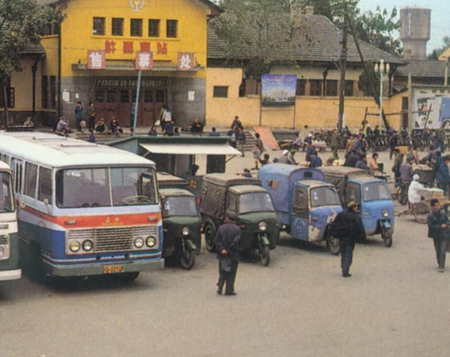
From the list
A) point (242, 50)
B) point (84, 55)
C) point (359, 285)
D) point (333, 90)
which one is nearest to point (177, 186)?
point (359, 285)

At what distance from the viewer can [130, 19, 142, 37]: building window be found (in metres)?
50.5

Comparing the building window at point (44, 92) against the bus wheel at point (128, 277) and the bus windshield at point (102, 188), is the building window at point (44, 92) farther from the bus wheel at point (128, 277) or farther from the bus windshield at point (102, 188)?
the bus windshield at point (102, 188)

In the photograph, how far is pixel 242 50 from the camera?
191 feet

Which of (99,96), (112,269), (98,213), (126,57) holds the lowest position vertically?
(112,269)

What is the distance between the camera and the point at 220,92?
55.0 metres

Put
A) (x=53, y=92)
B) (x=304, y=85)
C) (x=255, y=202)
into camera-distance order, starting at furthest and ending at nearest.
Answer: (x=304, y=85) < (x=53, y=92) < (x=255, y=202)

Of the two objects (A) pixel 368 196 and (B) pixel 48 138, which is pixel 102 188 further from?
(A) pixel 368 196

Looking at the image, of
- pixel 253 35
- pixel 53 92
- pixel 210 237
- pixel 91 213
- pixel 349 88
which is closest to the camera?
pixel 91 213

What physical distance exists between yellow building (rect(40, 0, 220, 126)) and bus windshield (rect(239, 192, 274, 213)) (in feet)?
92.2

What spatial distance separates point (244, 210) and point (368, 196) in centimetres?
440

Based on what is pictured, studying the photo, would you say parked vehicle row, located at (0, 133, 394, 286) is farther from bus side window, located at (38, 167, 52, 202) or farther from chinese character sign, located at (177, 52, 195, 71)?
chinese character sign, located at (177, 52, 195, 71)

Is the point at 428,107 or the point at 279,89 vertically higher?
the point at 279,89

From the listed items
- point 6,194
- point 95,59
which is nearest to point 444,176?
point 6,194

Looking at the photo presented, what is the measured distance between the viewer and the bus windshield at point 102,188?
18141mm
